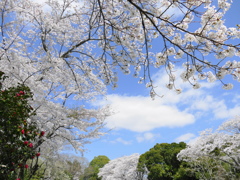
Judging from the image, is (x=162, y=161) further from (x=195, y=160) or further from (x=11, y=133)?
(x=11, y=133)

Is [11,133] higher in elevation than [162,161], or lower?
lower

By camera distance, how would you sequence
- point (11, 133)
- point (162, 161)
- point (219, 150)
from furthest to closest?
point (162, 161), point (219, 150), point (11, 133)

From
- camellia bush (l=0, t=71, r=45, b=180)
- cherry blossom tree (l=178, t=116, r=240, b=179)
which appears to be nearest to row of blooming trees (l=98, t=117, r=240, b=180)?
cherry blossom tree (l=178, t=116, r=240, b=179)

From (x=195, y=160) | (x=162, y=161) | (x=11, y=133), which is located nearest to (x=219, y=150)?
(x=195, y=160)

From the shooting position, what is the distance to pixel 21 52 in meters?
7.72

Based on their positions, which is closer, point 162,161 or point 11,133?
point 11,133

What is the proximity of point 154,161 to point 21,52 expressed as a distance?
644 inches

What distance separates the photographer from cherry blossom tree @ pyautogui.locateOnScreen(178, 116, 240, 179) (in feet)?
40.3

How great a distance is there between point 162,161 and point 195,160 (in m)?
5.87

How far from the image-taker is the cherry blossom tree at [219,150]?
12.3 metres

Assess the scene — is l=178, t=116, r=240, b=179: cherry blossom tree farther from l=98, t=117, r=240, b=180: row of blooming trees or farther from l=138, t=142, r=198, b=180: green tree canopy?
l=138, t=142, r=198, b=180: green tree canopy

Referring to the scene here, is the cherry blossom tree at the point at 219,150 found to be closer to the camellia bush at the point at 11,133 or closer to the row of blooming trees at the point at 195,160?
the row of blooming trees at the point at 195,160

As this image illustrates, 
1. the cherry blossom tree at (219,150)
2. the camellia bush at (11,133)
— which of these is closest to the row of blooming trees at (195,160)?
the cherry blossom tree at (219,150)

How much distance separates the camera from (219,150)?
534 inches
